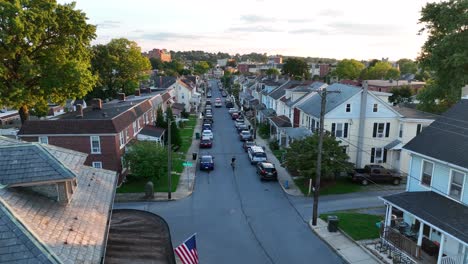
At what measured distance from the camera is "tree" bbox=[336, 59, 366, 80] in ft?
370

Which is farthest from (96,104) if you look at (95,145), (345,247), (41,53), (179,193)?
(345,247)

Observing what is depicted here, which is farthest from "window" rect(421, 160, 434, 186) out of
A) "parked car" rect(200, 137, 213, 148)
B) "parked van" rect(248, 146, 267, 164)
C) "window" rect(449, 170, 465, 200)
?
"parked car" rect(200, 137, 213, 148)

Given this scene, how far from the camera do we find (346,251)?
1792 cm

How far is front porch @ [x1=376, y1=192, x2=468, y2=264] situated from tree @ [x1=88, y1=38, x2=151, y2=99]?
49.8 m

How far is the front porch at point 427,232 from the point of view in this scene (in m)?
15.1

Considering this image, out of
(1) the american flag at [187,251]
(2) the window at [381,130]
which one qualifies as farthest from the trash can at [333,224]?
(2) the window at [381,130]

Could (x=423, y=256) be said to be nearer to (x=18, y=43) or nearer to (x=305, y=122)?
(x=305, y=122)

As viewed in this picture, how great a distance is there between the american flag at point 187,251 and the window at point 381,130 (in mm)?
26070

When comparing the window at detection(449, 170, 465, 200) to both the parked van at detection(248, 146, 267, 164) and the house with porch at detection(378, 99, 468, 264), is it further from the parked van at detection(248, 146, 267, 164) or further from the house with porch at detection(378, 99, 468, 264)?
the parked van at detection(248, 146, 267, 164)

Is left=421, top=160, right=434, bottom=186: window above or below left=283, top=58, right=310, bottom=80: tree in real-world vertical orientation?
below

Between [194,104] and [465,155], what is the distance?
70.5 metres

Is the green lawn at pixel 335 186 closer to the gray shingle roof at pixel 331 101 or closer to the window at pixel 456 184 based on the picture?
the gray shingle roof at pixel 331 101

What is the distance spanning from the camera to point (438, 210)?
16.7 m

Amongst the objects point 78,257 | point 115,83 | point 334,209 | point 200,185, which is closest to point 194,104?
point 115,83
